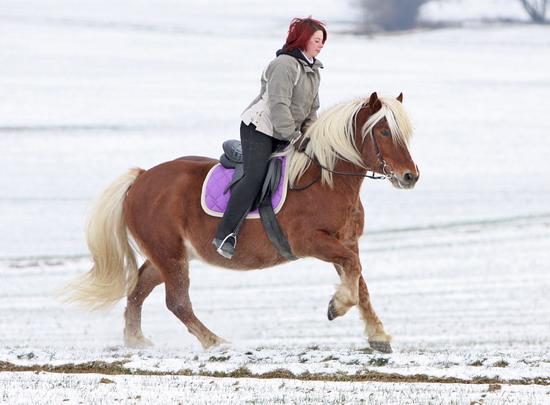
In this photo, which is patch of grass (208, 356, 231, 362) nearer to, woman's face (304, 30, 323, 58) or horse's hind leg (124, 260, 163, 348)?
horse's hind leg (124, 260, 163, 348)

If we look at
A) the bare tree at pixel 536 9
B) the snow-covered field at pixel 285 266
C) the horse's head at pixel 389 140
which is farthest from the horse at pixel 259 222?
the bare tree at pixel 536 9

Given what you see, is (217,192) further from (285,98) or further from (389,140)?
(389,140)

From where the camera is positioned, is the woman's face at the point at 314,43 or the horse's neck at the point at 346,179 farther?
the horse's neck at the point at 346,179

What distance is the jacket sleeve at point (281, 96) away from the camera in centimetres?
834

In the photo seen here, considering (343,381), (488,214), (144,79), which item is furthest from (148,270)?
(144,79)

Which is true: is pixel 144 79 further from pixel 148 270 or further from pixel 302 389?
pixel 302 389

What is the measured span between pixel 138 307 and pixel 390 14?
59396 millimetres

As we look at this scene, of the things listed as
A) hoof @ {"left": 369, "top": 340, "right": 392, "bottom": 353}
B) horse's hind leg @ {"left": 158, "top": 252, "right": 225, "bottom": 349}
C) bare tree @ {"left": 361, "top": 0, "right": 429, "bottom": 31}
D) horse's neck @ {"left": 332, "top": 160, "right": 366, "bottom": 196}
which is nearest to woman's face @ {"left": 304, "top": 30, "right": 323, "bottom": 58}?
horse's neck @ {"left": 332, "top": 160, "right": 366, "bottom": 196}

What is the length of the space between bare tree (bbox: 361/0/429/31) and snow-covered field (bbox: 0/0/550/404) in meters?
2.43

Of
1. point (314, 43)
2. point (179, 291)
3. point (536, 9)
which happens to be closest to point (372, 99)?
point (314, 43)

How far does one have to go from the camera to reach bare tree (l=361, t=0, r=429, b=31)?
220 ft

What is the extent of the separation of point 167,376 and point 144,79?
40801 millimetres

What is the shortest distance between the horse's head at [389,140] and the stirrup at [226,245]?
1.31 meters

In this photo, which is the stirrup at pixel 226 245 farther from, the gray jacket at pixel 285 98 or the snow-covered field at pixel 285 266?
the gray jacket at pixel 285 98
